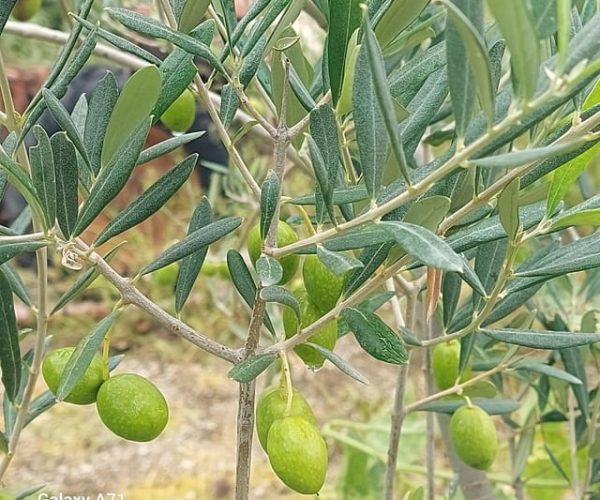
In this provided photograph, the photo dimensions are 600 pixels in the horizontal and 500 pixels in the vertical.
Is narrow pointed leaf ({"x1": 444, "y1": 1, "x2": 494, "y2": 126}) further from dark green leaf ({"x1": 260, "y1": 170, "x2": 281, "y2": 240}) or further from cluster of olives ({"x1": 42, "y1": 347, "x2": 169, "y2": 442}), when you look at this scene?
cluster of olives ({"x1": 42, "y1": 347, "x2": 169, "y2": 442})

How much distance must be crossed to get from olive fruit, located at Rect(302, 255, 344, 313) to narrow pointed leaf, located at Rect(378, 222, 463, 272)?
0.39ft

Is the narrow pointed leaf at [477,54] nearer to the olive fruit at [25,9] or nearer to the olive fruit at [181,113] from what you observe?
the olive fruit at [181,113]

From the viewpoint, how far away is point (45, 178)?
46 centimetres

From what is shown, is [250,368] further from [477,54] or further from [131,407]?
[477,54]

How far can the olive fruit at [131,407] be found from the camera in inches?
20.0

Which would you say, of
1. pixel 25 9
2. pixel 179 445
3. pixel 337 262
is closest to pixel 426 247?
pixel 337 262

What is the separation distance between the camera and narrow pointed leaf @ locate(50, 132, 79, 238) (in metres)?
0.46

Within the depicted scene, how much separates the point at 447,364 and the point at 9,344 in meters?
0.39

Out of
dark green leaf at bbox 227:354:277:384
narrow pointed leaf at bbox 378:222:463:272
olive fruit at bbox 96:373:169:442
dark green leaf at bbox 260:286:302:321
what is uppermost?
dark green leaf at bbox 260:286:302:321

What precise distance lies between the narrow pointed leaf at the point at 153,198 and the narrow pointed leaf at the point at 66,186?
0.09 ft

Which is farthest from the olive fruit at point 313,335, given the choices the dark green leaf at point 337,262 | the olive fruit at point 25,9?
the olive fruit at point 25,9

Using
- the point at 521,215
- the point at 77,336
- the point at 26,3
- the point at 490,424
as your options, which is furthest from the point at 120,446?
the point at 521,215

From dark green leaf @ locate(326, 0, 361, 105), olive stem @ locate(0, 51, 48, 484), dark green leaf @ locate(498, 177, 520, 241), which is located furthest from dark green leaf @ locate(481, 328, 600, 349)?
olive stem @ locate(0, 51, 48, 484)

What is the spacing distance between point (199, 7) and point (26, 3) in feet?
1.71
